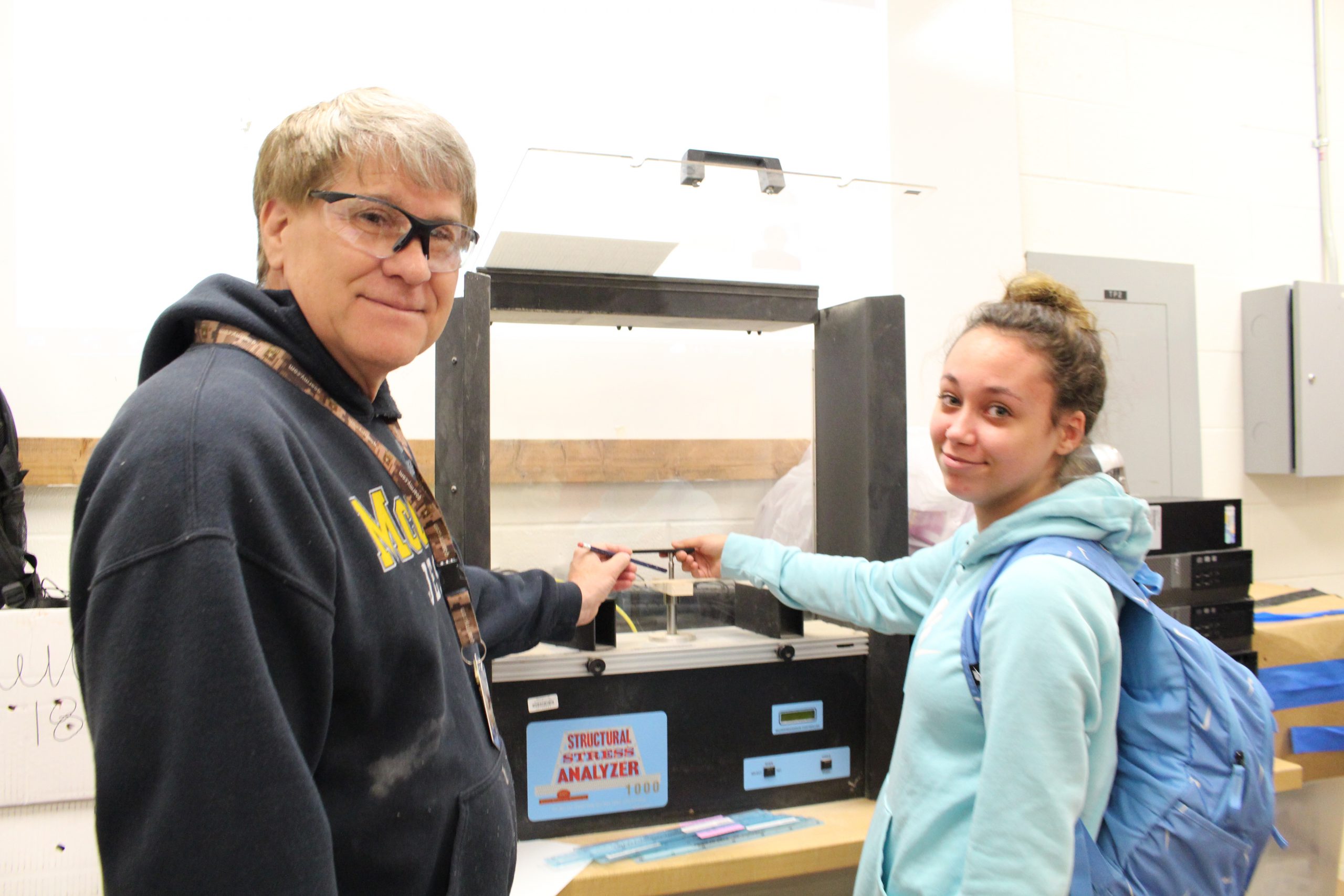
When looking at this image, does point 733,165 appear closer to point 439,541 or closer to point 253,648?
point 439,541

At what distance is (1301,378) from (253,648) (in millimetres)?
2820

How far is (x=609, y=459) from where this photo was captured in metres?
1.37

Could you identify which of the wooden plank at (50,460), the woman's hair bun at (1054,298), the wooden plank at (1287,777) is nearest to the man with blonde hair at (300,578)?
the woman's hair bun at (1054,298)

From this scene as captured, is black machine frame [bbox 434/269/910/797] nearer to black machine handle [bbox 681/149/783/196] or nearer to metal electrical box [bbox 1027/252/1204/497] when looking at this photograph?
black machine handle [bbox 681/149/783/196]

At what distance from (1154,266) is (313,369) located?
8.08ft

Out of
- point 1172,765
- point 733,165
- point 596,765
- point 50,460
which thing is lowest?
point 596,765

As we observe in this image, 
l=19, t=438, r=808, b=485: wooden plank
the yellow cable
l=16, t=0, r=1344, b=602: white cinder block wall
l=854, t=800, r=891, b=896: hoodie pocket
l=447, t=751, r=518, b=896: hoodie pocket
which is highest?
l=16, t=0, r=1344, b=602: white cinder block wall

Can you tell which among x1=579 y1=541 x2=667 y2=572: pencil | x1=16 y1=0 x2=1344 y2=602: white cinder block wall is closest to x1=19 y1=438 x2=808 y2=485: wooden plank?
x1=579 y1=541 x2=667 y2=572: pencil

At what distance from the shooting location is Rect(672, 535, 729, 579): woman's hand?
1321 millimetres

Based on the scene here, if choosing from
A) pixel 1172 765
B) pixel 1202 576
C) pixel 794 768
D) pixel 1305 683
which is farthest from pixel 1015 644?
pixel 1305 683

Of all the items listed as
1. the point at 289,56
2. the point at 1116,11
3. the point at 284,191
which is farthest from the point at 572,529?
the point at 1116,11

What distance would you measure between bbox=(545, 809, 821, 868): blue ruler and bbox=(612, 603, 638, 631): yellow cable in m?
0.30

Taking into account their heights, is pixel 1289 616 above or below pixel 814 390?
below

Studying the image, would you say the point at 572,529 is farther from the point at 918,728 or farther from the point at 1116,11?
the point at 1116,11
